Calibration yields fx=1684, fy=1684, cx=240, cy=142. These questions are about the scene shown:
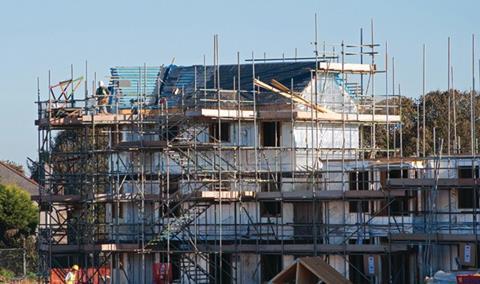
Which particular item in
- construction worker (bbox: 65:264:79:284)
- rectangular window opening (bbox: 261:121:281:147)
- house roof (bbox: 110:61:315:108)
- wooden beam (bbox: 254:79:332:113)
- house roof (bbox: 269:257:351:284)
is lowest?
construction worker (bbox: 65:264:79:284)

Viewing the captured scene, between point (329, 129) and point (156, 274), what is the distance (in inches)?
333

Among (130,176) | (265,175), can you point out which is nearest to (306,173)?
(265,175)

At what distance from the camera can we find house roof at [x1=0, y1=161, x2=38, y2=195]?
104 meters

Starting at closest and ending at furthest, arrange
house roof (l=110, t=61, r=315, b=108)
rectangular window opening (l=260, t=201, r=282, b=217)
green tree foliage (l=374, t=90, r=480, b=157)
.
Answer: rectangular window opening (l=260, t=201, r=282, b=217)
house roof (l=110, t=61, r=315, b=108)
green tree foliage (l=374, t=90, r=480, b=157)

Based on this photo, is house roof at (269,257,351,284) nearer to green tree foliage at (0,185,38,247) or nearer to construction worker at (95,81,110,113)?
construction worker at (95,81,110,113)

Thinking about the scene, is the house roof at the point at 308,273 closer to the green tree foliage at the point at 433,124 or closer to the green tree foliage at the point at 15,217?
the green tree foliage at the point at 433,124

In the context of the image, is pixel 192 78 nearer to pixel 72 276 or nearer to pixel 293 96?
pixel 293 96

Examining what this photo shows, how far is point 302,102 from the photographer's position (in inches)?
2451

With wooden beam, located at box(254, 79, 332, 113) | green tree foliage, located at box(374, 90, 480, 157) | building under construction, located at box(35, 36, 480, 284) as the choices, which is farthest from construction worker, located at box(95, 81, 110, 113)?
green tree foliage, located at box(374, 90, 480, 157)

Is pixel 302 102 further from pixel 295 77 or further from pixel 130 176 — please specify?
pixel 130 176

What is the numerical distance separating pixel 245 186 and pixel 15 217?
3181 centimetres

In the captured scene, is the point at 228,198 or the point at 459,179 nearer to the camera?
the point at 459,179

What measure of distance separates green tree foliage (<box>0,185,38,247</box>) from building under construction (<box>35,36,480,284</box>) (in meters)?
24.7

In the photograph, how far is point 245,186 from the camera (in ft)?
201
